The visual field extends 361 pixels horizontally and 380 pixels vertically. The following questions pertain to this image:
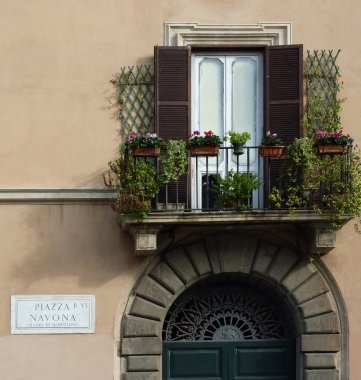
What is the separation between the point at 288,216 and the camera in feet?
40.6

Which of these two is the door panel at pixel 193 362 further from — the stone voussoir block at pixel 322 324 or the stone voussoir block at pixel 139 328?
the stone voussoir block at pixel 322 324

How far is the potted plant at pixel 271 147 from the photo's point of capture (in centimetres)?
1246

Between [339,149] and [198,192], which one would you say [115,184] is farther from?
[339,149]

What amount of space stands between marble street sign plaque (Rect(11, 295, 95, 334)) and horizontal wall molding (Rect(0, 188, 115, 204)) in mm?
1122

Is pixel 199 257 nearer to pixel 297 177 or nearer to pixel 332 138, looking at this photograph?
pixel 297 177

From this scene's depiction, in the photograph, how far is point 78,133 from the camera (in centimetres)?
1312

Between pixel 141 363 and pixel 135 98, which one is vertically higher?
pixel 135 98

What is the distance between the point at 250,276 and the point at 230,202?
114 centimetres

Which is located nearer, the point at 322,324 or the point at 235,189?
the point at 235,189

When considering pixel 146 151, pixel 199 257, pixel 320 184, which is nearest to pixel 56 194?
pixel 146 151

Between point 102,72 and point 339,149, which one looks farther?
point 102,72

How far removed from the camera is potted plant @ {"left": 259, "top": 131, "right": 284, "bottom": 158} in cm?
1246

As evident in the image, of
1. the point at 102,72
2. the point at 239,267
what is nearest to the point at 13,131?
the point at 102,72

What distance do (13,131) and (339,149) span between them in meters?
3.78
